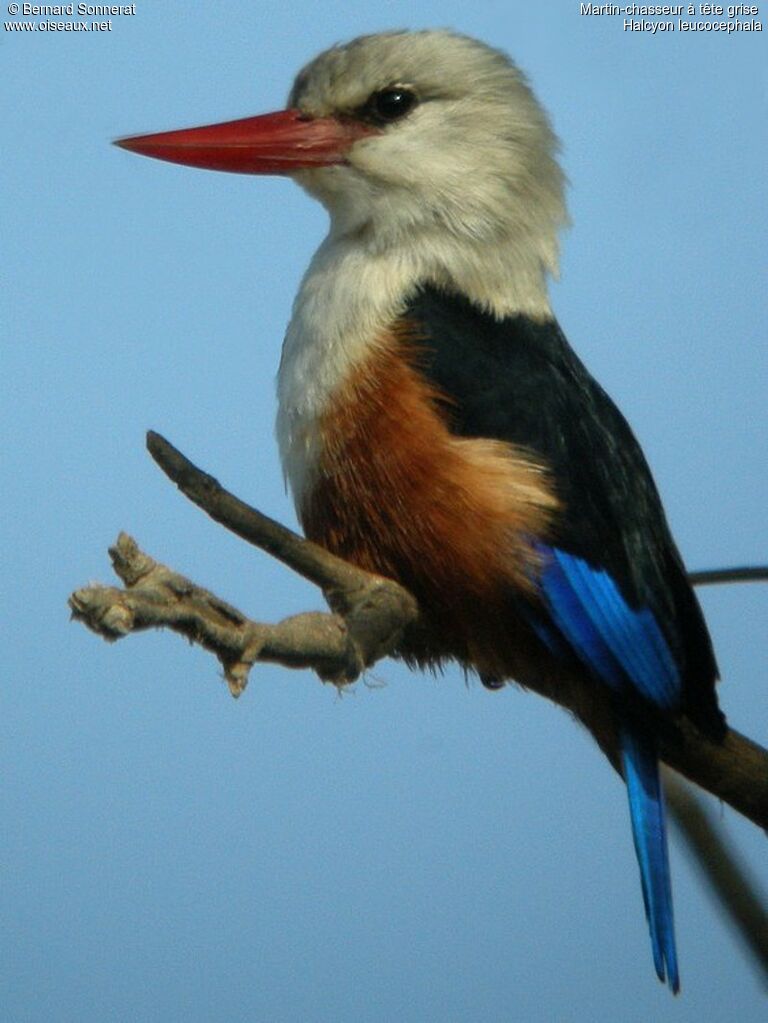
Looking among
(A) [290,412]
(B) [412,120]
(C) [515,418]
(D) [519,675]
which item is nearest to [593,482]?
(C) [515,418]

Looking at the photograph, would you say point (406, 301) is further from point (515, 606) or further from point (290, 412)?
point (515, 606)

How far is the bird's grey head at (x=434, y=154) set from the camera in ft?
11.3

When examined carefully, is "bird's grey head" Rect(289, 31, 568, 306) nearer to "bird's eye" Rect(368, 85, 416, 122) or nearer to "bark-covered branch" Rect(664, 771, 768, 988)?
"bird's eye" Rect(368, 85, 416, 122)

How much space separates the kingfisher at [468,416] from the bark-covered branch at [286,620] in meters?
0.11

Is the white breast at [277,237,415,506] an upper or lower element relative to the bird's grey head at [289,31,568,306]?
lower

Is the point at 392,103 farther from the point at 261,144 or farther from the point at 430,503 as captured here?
the point at 430,503

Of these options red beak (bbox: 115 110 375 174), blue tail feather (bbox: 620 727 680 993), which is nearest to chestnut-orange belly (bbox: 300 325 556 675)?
blue tail feather (bbox: 620 727 680 993)

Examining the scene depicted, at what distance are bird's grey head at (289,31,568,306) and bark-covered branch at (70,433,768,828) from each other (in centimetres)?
88

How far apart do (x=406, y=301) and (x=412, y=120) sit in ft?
1.48

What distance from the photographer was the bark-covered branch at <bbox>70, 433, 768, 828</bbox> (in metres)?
2.24

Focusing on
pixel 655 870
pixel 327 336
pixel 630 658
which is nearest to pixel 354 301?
pixel 327 336

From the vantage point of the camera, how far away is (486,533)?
312cm

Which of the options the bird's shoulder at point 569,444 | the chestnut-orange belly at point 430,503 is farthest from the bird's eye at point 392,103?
the chestnut-orange belly at point 430,503

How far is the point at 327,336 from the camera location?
10.9ft
